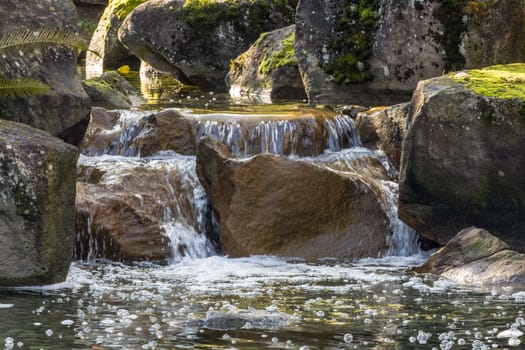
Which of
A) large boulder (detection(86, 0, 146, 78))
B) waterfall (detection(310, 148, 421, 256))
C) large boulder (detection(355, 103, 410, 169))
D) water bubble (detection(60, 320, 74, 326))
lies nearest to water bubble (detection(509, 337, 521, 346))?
water bubble (detection(60, 320, 74, 326))

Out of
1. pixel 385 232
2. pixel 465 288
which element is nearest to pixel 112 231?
pixel 385 232

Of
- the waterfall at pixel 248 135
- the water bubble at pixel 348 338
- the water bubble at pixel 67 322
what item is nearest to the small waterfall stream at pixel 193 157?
the waterfall at pixel 248 135

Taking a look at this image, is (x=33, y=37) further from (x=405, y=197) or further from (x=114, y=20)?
(x=114, y=20)

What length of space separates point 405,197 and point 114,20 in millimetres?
17090

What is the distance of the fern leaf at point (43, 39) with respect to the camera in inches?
485

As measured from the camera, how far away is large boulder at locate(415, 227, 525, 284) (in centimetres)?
1082

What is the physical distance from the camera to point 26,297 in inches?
393

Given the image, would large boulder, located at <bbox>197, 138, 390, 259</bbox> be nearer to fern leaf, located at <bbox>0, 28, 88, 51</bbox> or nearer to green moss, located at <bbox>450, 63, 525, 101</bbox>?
green moss, located at <bbox>450, 63, 525, 101</bbox>

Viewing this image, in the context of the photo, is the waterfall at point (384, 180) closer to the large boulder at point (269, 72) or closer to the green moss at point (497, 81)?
the green moss at point (497, 81)

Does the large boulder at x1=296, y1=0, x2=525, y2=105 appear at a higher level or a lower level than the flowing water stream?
higher

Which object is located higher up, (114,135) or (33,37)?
(33,37)

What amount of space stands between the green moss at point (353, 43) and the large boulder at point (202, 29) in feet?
16.4

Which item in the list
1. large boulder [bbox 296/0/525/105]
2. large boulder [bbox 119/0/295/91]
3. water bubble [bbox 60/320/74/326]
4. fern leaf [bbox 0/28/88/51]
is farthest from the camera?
large boulder [bbox 119/0/295/91]

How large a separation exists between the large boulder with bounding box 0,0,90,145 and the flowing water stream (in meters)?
0.98
